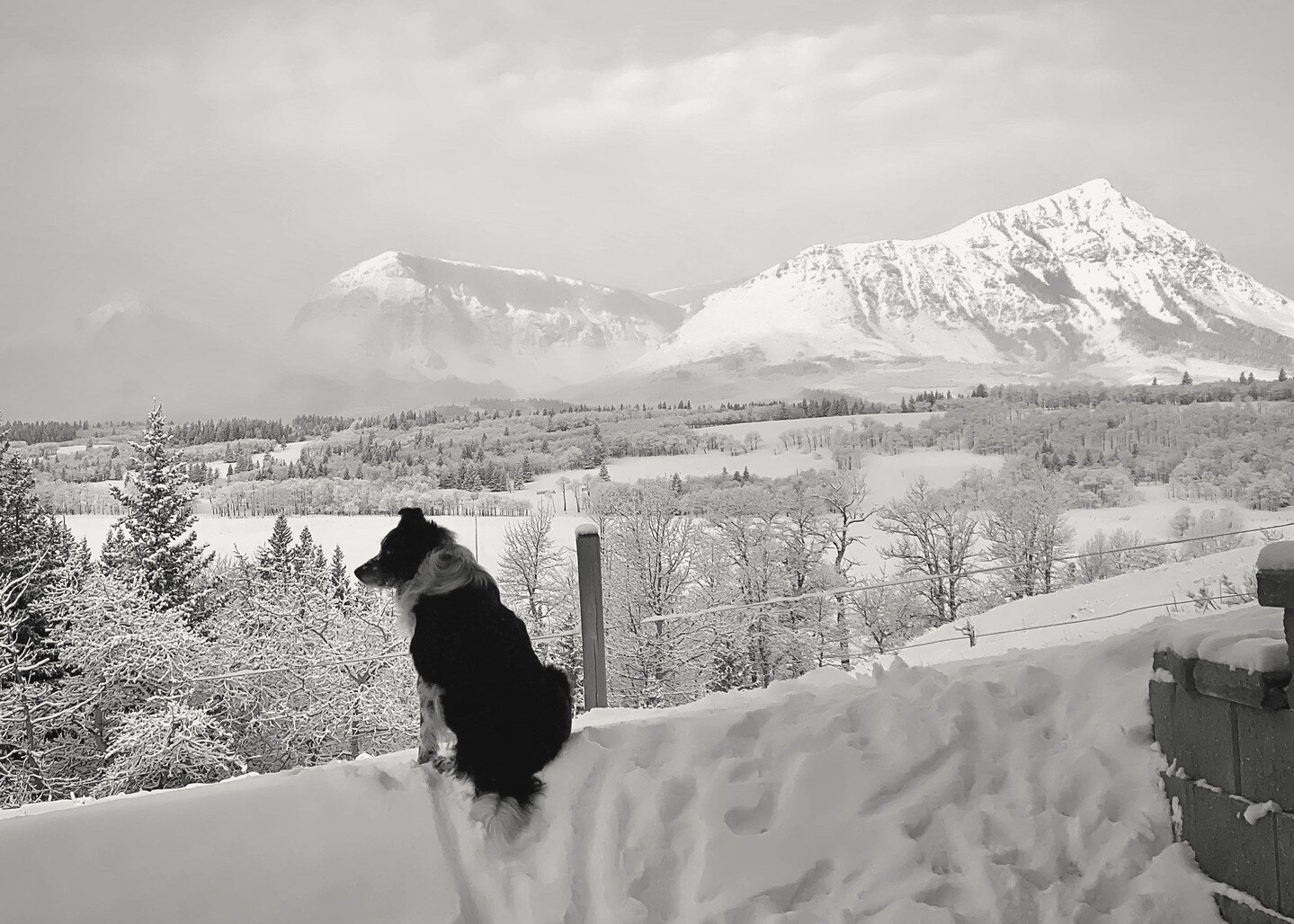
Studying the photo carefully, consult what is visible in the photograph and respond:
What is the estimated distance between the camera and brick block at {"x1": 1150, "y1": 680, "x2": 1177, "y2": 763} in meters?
2.45

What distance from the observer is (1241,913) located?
210 centimetres

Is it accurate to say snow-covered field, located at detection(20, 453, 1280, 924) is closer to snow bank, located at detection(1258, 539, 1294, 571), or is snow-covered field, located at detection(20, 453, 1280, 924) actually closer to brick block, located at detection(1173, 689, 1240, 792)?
brick block, located at detection(1173, 689, 1240, 792)

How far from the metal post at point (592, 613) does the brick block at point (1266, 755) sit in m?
2.14

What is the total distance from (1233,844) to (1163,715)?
42cm

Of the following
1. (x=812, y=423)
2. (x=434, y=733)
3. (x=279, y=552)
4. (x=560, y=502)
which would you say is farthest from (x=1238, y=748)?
(x=812, y=423)

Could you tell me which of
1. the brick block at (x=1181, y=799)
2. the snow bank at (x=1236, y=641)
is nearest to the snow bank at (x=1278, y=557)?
the snow bank at (x=1236, y=641)

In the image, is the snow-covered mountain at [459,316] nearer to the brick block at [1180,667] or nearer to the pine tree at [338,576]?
the pine tree at [338,576]

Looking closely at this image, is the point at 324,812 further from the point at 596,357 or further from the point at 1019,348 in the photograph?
the point at 1019,348

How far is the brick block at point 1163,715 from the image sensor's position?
2.45 meters

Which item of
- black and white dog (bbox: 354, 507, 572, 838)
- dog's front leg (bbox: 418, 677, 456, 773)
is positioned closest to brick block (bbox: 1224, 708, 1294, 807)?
black and white dog (bbox: 354, 507, 572, 838)

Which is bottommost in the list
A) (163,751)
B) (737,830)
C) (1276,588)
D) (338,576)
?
(163,751)

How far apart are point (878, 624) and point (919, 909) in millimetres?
16868

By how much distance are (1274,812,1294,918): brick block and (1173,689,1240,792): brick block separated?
15 centimetres

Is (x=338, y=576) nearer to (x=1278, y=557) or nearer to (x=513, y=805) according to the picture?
(x=513, y=805)
